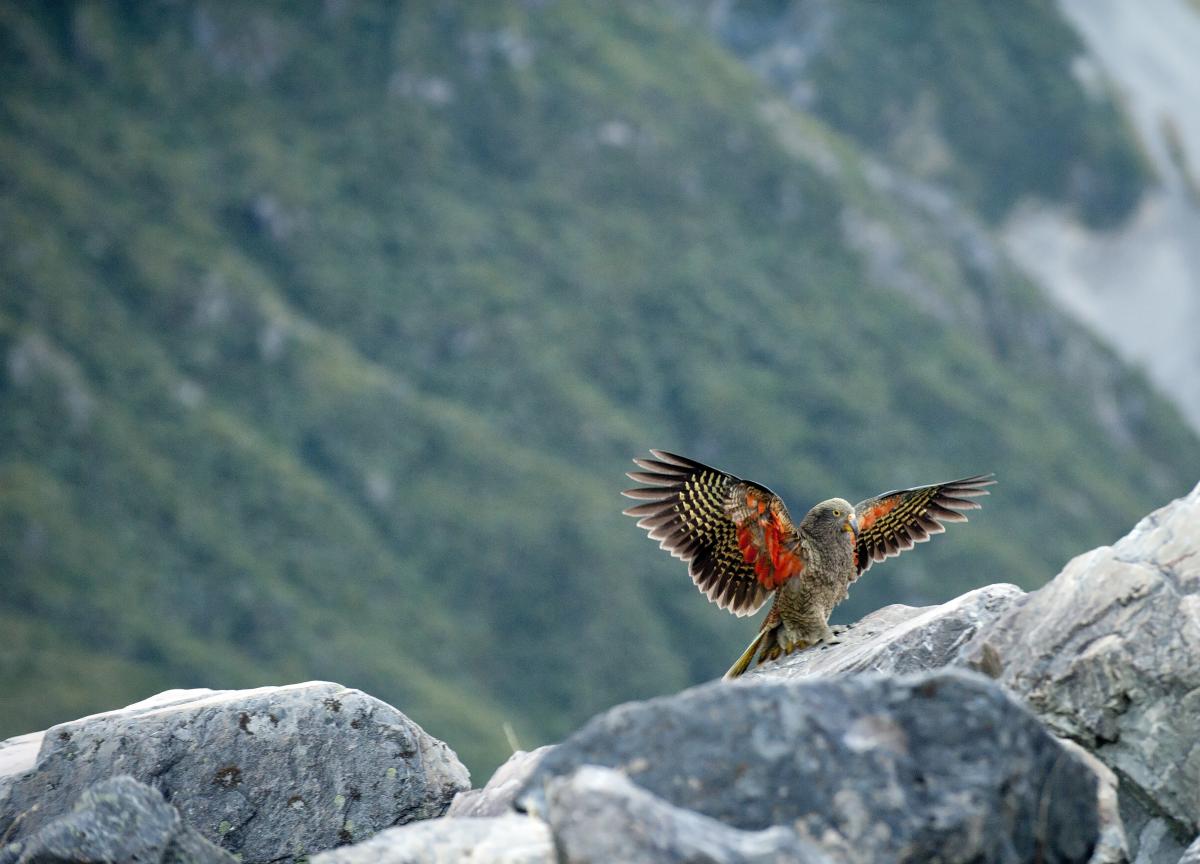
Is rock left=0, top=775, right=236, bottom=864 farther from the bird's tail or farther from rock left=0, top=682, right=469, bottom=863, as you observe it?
the bird's tail

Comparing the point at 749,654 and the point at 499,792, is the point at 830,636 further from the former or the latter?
the point at 499,792

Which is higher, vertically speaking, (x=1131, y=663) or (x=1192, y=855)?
(x=1131, y=663)

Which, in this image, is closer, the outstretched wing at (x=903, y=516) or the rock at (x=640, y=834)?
the rock at (x=640, y=834)

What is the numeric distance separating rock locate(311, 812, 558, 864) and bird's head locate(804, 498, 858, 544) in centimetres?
600

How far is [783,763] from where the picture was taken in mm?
8414

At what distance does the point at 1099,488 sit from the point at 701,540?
572 feet

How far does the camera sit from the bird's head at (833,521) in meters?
14.2

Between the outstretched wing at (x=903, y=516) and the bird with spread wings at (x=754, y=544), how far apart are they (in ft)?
1.06

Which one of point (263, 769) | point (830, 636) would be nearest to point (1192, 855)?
point (830, 636)

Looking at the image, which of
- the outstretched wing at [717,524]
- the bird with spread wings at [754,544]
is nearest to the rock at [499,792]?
the bird with spread wings at [754,544]

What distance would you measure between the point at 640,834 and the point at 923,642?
4477 mm

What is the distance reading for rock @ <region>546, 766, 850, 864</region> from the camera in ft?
25.1

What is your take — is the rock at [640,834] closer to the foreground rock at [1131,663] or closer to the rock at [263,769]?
the foreground rock at [1131,663]

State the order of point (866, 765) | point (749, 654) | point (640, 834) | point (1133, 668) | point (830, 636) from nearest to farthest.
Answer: point (640, 834), point (866, 765), point (1133, 668), point (830, 636), point (749, 654)
